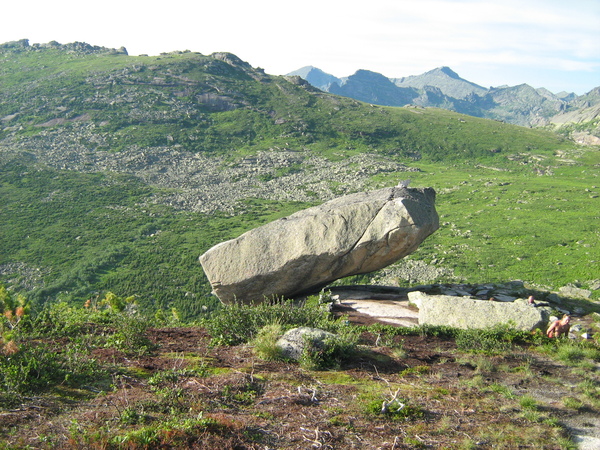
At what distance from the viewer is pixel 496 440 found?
961 centimetres

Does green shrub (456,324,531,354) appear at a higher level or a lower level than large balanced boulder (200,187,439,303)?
lower

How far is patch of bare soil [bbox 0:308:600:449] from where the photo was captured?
859cm

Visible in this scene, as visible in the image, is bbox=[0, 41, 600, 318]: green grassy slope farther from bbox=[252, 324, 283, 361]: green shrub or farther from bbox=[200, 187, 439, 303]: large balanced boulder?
bbox=[252, 324, 283, 361]: green shrub

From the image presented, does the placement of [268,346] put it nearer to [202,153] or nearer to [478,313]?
[478,313]

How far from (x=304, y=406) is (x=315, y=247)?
43.3 feet

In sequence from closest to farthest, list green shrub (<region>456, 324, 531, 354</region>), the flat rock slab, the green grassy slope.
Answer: green shrub (<region>456, 324, 531, 354</region>) → the flat rock slab → the green grassy slope

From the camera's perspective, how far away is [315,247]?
23.5 meters

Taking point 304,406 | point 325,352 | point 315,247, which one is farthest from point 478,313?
point 304,406

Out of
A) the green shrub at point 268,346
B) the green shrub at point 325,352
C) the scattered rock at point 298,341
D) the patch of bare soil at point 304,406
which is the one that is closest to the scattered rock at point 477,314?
the patch of bare soil at point 304,406

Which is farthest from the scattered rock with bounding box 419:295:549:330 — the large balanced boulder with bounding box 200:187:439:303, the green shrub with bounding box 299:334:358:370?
the green shrub with bounding box 299:334:358:370

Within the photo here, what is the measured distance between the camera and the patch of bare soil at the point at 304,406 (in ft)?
28.2

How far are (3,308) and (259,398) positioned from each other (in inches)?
831

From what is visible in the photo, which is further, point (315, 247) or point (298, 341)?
point (315, 247)

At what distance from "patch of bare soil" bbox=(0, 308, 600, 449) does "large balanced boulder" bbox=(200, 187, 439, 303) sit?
8.52 meters
